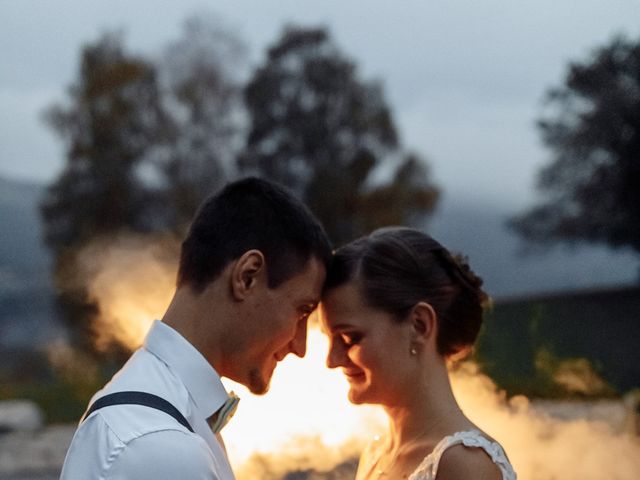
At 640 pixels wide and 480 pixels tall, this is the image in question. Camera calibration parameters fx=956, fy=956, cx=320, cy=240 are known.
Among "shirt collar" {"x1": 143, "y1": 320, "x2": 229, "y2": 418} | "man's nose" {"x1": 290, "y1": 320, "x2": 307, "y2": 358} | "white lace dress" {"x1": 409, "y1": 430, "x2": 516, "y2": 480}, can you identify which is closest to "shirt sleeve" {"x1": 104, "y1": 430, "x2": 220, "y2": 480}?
"shirt collar" {"x1": 143, "y1": 320, "x2": 229, "y2": 418}

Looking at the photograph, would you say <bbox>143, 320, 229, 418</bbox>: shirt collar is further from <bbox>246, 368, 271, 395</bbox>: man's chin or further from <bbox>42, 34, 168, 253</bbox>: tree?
<bbox>42, 34, 168, 253</bbox>: tree

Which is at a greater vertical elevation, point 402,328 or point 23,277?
point 402,328

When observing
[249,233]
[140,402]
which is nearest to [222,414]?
[140,402]

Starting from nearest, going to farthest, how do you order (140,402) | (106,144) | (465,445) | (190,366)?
(140,402) → (190,366) → (465,445) → (106,144)

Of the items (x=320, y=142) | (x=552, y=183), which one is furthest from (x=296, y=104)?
(x=552, y=183)

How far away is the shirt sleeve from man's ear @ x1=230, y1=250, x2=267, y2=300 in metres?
0.40

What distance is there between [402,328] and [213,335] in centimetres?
65

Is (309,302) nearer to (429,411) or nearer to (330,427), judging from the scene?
(429,411)

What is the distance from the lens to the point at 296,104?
33.5 feet

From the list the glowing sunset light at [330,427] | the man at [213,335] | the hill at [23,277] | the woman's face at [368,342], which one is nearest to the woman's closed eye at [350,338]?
the woman's face at [368,342]

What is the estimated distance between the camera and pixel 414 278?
2463mm

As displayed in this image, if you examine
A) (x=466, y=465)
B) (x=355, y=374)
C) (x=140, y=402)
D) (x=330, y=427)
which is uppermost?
(x=140, y=402)

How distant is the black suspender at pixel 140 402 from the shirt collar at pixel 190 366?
0.38ft

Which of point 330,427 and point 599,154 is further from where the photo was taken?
point 599,154
